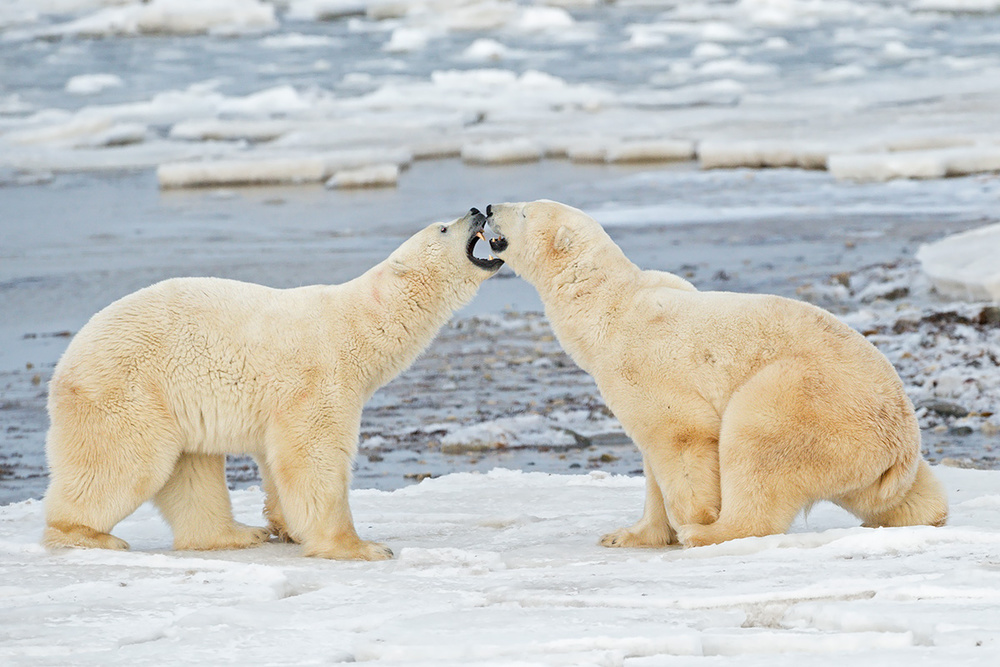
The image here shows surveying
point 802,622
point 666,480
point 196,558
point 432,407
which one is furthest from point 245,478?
point 802,622

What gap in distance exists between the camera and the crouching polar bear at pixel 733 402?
4207 mm

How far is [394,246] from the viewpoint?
507 inches

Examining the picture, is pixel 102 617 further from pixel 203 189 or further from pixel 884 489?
pixel 203 189

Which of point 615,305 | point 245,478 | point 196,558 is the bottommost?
point 245,478

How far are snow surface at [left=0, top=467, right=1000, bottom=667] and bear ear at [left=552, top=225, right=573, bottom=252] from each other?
1065 millimetres

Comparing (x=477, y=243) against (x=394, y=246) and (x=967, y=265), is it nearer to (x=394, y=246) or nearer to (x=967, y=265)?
(x=967, y=265)

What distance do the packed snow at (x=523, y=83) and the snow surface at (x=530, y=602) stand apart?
1307cm

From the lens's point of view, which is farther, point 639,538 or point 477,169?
point 477,169

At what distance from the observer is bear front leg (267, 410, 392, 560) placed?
453 centimetres

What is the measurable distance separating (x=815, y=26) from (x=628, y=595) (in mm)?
33639

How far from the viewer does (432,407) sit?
312 inches

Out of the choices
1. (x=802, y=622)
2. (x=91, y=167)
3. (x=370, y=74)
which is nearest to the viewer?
(x=802, y=622)

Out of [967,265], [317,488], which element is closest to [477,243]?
[317,488]

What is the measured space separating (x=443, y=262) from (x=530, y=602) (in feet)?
5.83
